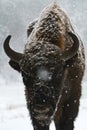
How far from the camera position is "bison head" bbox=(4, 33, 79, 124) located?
23.0ft

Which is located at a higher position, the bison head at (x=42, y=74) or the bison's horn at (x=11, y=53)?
the bison's horn at (x=11, y=53)

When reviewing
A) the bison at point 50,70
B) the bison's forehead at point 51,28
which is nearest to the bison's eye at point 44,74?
the bison at point 50,70

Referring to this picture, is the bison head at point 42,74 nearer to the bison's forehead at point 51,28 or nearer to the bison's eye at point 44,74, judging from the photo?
the bison's eye at point 44,74

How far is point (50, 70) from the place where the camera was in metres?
7.32

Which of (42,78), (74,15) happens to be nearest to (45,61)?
(42,78)

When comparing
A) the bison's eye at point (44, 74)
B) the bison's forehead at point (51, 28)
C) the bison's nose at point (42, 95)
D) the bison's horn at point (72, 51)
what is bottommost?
the bison's nose at point (42, 95)

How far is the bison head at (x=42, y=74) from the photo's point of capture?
7.02 m

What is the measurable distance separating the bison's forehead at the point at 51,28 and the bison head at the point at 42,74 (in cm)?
30

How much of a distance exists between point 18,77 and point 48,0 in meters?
11.5

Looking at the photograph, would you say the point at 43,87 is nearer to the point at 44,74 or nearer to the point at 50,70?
the point at 44,74

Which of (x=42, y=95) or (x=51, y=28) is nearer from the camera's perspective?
(x=42, y=95)

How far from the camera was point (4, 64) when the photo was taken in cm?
4788

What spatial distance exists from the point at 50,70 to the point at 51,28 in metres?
1.13

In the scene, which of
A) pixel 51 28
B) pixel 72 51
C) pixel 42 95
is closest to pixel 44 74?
pixel 42 95
